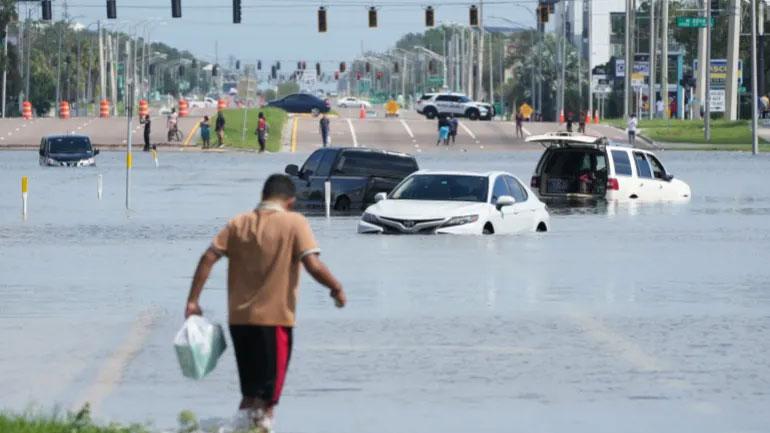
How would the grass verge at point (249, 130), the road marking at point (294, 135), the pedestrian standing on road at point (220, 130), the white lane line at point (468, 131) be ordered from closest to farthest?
the road marking at point (294, 135)
the pedestrian standing on road at point (220, 130)
the grass verge at point (249, 130)
the white lane line at point (468, 131)

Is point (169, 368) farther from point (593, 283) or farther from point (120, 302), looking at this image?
point (593, 283)

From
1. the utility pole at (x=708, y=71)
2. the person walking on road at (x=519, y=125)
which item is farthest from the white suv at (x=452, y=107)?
the utility pole at (x=708, y=71)

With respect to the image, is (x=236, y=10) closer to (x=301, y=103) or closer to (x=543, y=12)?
(x=543, y=12)

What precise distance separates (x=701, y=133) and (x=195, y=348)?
97973 mm

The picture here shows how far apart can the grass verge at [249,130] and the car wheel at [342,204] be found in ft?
170

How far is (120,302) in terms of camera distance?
2162 centimetres

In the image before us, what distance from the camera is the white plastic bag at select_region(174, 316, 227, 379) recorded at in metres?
11.3

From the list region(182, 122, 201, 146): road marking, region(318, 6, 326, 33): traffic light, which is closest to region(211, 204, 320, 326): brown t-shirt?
region(318, 6, 326, 33): traffic light

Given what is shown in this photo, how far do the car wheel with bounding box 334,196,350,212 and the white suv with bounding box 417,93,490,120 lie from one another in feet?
287

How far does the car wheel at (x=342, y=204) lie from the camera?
43.2 metres

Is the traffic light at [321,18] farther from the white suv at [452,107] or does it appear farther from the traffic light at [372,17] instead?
the white suv at [452,107]

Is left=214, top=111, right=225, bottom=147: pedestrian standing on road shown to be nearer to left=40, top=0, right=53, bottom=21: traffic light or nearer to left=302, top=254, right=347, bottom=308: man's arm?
left=40, top=0, right=53, bottom=21: traffic light

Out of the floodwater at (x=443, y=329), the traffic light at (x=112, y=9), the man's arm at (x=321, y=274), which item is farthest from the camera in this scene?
the traffic light at (x=112, y=9)

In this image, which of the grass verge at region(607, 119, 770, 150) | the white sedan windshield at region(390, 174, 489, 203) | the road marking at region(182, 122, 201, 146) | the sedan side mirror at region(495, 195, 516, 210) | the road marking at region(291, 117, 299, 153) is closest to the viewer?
the sedan side mirror at region(495, 195, 516, 210)
